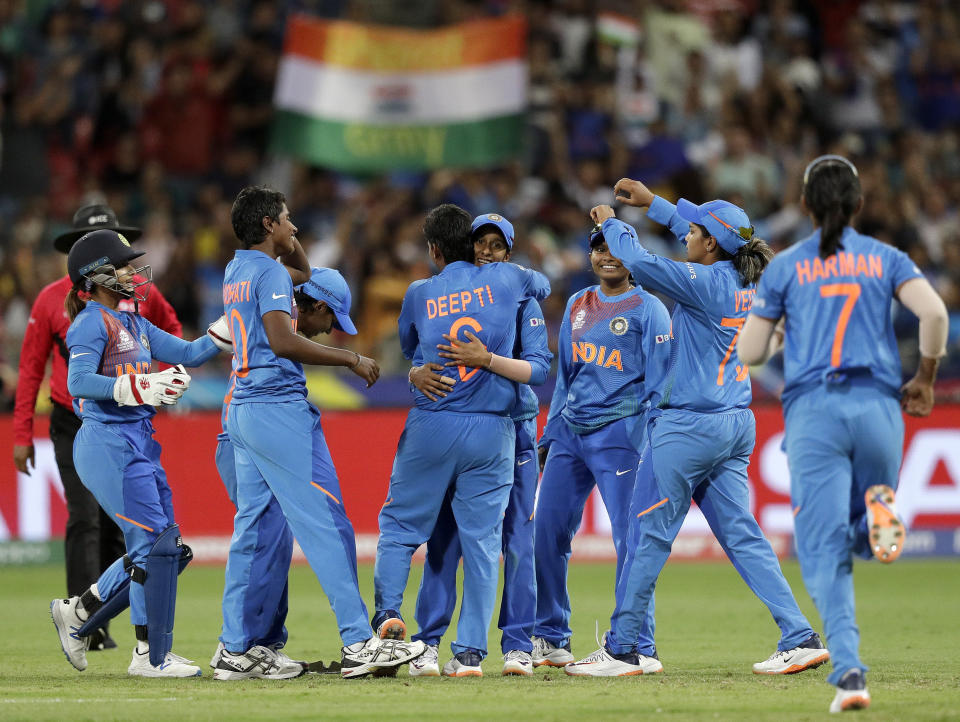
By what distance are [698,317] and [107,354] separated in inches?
131

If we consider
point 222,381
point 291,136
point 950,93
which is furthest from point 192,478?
point 950,93

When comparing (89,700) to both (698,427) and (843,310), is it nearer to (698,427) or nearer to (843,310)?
(698,427)

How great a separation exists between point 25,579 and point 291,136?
7.56 metres

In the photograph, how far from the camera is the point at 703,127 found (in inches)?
739

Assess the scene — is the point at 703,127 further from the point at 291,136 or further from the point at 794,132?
the point at 291,136

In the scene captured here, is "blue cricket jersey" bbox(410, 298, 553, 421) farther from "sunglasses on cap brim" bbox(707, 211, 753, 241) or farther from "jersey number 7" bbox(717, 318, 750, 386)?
"sunglasses on cap brim" bbox(707, 211, 753, 241)

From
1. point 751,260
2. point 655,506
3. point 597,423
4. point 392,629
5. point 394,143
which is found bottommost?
point 392,629

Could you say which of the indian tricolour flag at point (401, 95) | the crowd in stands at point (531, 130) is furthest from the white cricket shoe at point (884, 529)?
the indian tricolour flag at point (401, 95)

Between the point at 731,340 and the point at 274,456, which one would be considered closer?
the point at 274,456

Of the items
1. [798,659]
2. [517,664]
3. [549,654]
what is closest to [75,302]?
[517,664]

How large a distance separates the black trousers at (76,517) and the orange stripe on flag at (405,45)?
1032cm

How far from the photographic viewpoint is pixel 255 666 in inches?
298

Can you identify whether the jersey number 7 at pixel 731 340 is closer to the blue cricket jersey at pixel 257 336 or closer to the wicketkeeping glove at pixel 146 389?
the blue cricket jersey at pixel 257 336

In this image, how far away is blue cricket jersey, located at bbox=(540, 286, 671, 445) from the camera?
8078 millimetres
